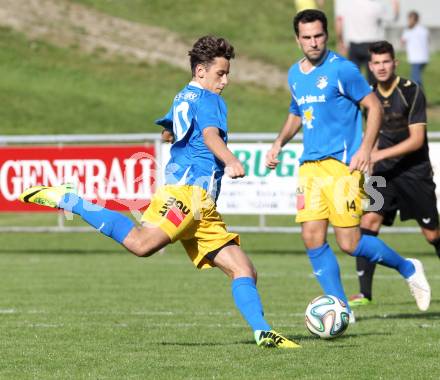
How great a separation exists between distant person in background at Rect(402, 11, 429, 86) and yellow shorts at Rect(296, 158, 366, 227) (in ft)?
58.7

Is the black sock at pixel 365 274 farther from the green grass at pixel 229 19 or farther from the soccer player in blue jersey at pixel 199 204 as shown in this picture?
the green grass at pixel 229 19

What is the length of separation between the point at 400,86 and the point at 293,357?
412 centimetres

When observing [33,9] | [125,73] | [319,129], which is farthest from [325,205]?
[33,9]

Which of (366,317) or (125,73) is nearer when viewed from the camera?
(366,317)

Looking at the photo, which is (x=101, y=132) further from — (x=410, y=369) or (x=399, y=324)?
(x=410, y=369)

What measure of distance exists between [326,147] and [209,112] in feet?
5.70

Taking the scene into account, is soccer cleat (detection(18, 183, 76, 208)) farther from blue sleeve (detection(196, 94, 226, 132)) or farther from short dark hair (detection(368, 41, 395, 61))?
short dark hair (detection(368, 41, 395, 61))

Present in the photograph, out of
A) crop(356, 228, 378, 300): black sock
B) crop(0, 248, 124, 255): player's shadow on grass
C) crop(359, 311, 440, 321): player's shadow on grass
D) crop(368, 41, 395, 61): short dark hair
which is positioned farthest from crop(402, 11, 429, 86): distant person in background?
crop(359, 311, 440, 321): player's shadow on grass

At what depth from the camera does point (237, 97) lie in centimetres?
3141

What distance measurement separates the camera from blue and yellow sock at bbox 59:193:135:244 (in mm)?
8109

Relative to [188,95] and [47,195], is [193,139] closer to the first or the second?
[188,95]

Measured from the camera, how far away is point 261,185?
16.4 metres

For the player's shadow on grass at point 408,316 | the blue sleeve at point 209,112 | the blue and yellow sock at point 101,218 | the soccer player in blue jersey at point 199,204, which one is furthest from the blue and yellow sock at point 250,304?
the player's shadow on grass at point 408,316

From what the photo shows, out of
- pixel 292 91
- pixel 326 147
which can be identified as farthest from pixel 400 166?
pixel 326 147
